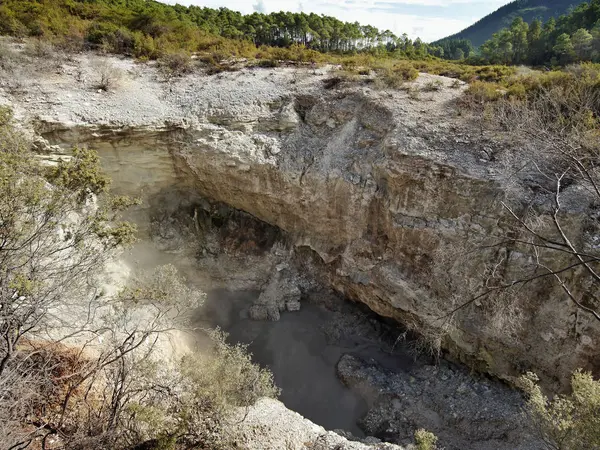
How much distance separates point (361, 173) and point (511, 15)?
104534 mm

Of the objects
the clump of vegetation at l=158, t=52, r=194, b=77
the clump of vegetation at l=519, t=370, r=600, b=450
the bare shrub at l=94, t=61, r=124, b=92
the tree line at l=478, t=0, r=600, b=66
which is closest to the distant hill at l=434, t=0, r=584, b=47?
the tree line at l=478, t=0, r=600, b=66

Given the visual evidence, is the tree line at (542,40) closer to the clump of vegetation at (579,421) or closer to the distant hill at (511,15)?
the clump of vegetation at (579,421)

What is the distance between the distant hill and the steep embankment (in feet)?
301

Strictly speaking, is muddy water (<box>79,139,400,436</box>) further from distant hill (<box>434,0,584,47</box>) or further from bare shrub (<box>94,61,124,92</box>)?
distant hill (<box>434,0,584,47</box>)

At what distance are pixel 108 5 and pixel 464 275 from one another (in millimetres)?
26268

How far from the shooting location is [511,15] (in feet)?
292

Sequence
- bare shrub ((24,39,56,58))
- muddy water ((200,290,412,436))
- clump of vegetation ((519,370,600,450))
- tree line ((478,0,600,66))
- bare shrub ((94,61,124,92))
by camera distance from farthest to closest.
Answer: tree line ((478,0,600,66)) → bare shrub ((24,39,56,58)) → bare shrub ((94,61,124,92)) → muddy water ((200,290,412,436)) → clump of vegetation ((519,370,600,450))

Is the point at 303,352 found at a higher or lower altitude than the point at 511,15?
lower

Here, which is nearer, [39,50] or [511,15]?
[39,50]

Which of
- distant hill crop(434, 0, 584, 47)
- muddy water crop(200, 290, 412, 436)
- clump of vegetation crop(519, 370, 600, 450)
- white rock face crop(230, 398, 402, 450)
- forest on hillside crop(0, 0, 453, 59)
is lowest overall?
muddy water crop(200, 290, 412, 436)

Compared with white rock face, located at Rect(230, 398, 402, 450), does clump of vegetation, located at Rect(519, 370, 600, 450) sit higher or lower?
higher

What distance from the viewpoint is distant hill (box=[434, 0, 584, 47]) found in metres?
82.2

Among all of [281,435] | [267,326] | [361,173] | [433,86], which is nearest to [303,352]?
[267,326]

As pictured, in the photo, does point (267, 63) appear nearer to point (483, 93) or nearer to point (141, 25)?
point (141, 25)
